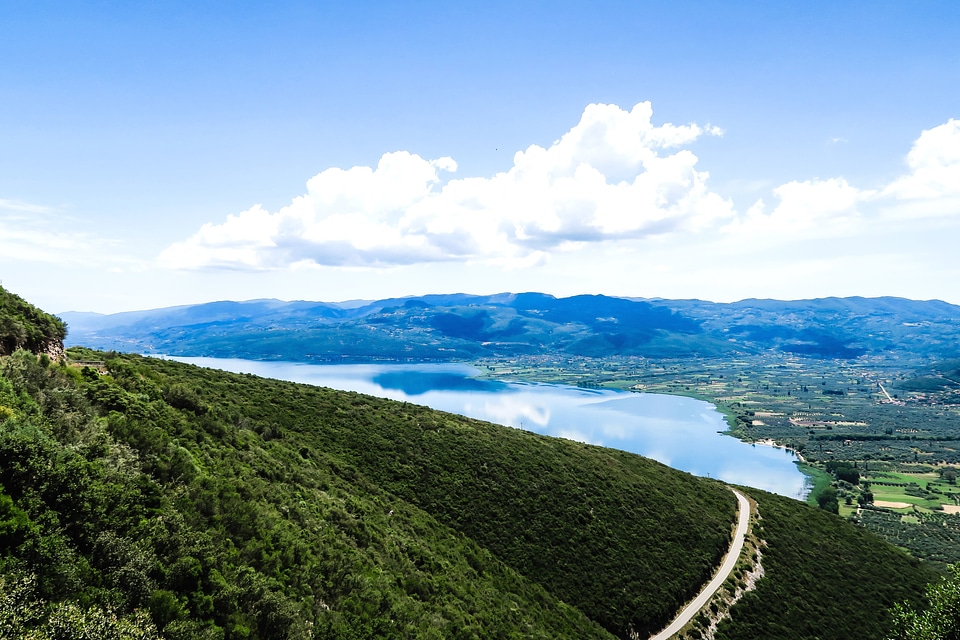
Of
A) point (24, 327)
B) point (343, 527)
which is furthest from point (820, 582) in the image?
point (24, 327)

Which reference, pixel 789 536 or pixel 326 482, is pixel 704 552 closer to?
→ pixel 789 536

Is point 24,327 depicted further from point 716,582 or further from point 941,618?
point 716,582

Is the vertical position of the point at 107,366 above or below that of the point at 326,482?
above

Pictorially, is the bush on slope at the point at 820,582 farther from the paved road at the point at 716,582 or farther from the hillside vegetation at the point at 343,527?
the paved road at the point at 716,582

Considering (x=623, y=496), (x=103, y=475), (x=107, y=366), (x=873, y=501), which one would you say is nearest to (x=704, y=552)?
(x=623, y=496)

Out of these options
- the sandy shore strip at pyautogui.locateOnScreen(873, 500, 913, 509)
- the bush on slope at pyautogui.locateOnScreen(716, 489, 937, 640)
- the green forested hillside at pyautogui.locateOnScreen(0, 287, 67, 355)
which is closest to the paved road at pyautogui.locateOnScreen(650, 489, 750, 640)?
the bush on slope at pyautogui.locateOnScreen(716, 489, 937, 640)
